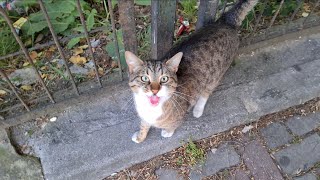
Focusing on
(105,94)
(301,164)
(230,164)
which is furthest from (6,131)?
(301,164)

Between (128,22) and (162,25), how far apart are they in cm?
24

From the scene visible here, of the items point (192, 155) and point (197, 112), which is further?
point (197, 112)

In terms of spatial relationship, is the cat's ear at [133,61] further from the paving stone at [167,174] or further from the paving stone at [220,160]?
the paving stone at [220,160]

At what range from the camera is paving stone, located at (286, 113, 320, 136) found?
2.80 metres

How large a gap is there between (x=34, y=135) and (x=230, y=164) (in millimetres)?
1597

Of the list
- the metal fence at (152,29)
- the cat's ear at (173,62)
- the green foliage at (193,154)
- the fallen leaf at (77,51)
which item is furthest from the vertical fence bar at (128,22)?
the green foliage at (193,154)

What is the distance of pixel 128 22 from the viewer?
7.06 ft

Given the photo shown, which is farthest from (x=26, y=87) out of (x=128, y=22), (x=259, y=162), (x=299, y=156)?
(x=299, y=156)

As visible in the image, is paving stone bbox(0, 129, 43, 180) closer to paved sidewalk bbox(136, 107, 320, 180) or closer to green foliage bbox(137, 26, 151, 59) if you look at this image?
paved sidewalk bbox(136, 107, 320, 180)

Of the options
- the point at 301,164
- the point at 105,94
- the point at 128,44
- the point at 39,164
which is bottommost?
the point at 301,164

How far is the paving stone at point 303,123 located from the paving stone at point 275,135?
78mm

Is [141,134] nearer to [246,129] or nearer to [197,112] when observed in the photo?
[197,112]

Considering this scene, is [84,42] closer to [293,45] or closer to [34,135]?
[34,135]

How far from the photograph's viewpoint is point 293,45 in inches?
126
